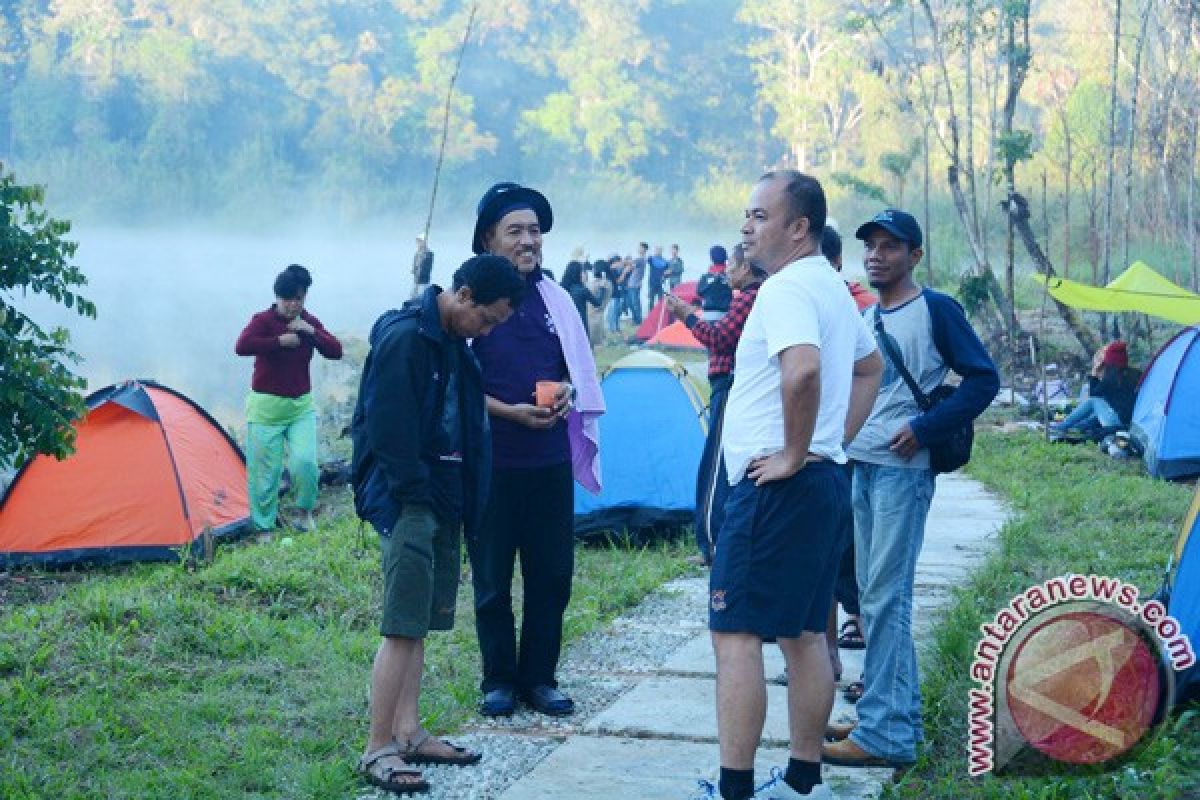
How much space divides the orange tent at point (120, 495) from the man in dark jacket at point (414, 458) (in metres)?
4.57

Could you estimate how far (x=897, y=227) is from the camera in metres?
4.46

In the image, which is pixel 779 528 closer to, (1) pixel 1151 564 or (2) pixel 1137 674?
(2) pixel 1137 674

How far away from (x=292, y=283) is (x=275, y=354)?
0.44m

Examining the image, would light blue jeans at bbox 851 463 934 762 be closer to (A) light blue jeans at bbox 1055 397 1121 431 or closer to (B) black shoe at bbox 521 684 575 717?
(B) black shoe at bbox 521 684 575 717

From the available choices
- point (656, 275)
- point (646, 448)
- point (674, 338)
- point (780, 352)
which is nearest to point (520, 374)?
point (780, 352)

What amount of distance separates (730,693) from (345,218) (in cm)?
4419

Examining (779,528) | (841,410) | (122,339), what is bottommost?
(122,339)

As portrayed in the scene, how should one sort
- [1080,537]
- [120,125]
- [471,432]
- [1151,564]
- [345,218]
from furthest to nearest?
[345,218]
[120,125]
[1080,537]
[1151,564]
[471,432]

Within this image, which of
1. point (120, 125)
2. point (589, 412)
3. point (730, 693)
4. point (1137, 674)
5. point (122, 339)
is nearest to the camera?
point (730, 693)

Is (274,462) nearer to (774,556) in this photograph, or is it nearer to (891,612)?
(891,612)

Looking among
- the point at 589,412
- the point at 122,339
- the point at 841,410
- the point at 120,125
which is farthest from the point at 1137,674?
the point at 120,125

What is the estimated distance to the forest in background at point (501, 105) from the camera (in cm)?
3875

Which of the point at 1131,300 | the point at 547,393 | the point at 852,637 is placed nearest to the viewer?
the point at 547,393

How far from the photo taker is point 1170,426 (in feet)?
35.7
